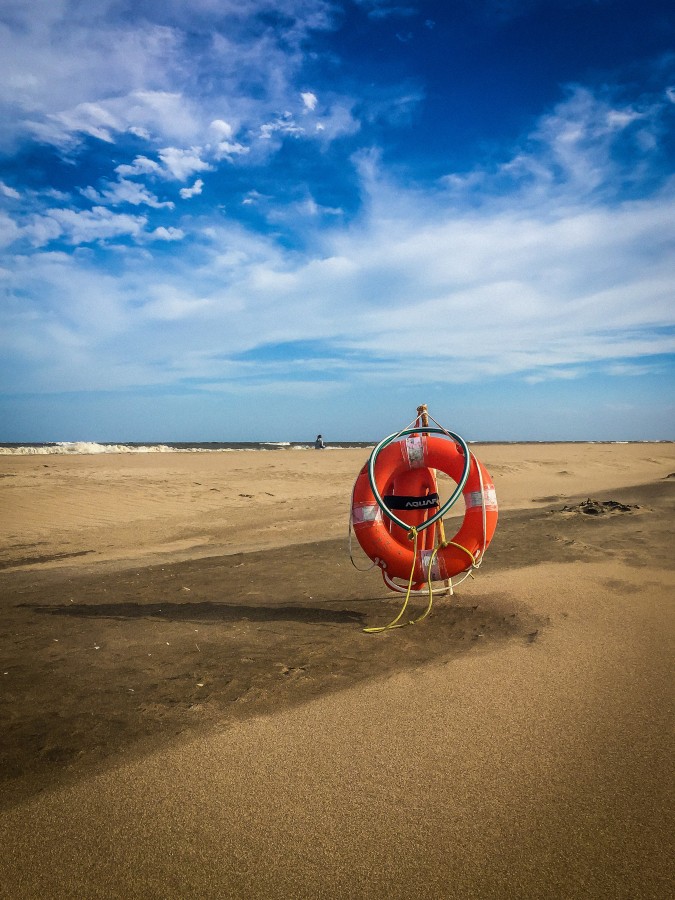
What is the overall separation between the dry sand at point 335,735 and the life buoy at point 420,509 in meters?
0.40

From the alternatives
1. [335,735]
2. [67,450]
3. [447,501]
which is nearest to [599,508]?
[447,501]

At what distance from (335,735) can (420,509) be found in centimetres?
222

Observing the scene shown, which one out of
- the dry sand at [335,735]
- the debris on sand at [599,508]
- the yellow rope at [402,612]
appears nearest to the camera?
the dry sand at [335,735]

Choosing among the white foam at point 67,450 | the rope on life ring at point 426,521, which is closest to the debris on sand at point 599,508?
the rope on life ring at point 426,521

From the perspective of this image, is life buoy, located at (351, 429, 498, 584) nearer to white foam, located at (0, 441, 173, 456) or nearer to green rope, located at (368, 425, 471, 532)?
green rope, located at (368, 425, 471, 532)

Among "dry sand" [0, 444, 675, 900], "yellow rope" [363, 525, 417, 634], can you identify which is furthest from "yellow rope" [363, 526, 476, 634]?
"dry sand" [0, 444, 675, 900]

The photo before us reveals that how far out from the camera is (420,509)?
4516 mm

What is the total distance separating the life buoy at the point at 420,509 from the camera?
445cm

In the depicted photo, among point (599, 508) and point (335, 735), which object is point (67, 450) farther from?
point (335, 735)

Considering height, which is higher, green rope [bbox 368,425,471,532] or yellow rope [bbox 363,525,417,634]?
green rope [bbox 368,425,471,532]

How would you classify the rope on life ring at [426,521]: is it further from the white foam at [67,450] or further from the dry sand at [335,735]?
the white foam at [67,450]

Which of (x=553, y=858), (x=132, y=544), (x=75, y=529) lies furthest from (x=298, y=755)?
(x=75, y=529)

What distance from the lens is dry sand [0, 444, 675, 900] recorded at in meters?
1.85

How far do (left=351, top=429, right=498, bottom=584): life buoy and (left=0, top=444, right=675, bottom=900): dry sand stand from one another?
15.9 inches
